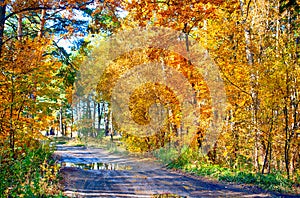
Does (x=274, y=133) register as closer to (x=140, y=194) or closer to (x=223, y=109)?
(x=223, y=109)

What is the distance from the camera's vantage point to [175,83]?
45.5ft

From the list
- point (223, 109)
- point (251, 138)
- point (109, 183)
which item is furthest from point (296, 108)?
point (109, 183)

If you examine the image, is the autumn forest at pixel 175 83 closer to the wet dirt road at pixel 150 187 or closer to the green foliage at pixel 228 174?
the green foliage at pixel 228 174

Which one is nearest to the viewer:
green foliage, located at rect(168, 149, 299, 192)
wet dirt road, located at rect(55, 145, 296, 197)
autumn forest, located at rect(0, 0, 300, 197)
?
wet dirt road, located at rect(55, 145, 296, 197)

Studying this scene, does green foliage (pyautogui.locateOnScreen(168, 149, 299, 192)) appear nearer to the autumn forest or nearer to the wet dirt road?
the autumn forest

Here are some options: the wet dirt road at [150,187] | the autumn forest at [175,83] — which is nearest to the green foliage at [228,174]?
the autumn forest at [175,83]

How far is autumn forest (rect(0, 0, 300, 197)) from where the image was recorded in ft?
24.1

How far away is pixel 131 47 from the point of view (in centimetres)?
1603

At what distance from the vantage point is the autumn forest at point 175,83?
7336 millimetres

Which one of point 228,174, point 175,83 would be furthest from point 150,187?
point 175,83

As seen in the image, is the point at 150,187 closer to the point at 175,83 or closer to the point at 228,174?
the point at 228,174

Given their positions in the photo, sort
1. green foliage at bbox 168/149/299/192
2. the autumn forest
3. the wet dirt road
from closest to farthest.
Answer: the wet dirt road
the autumn forest
green foliage at bbox 168/149/299/192

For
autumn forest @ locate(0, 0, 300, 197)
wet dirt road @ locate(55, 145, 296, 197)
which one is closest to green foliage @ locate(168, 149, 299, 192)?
autumn forest @ locate(0, 0, 300, 197)

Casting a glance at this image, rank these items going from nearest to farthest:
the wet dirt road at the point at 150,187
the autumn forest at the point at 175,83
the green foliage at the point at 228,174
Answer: the wet dirt road at the point at 150,187 < the autumn forest at the point at 175,83 < the green foliage at the point at 228,174
